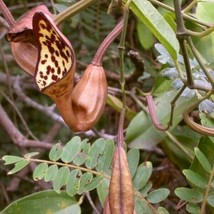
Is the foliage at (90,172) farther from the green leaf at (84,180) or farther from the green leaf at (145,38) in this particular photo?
the green leaf at (145,38)

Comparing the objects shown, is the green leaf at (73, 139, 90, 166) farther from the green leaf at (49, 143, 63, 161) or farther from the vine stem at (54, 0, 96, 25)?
the vine stem at (54, 0, 96, 25)

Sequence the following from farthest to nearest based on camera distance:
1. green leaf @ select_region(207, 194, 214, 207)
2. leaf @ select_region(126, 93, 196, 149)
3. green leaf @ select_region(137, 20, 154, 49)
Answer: green leaf @ select_region(137, 20, 154, 49) < leaf @ select_region(126, 93, 196, 149) < green leaf @ select_region(207, 194, 214, 207)

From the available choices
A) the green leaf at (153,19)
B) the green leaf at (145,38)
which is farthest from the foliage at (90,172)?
the green leaf at (145,38)

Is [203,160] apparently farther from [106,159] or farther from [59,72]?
[59,72]

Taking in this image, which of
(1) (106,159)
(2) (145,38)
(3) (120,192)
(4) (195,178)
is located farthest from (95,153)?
(2) (145,38)

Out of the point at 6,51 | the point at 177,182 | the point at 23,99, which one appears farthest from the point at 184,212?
the point at 6,51

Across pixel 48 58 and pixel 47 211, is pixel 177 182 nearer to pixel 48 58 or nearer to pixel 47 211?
pixel 47 211

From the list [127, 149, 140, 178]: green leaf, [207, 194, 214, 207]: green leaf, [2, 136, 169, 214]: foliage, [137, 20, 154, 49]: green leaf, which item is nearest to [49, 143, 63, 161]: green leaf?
[2, 136, 169, 214]: foliage
